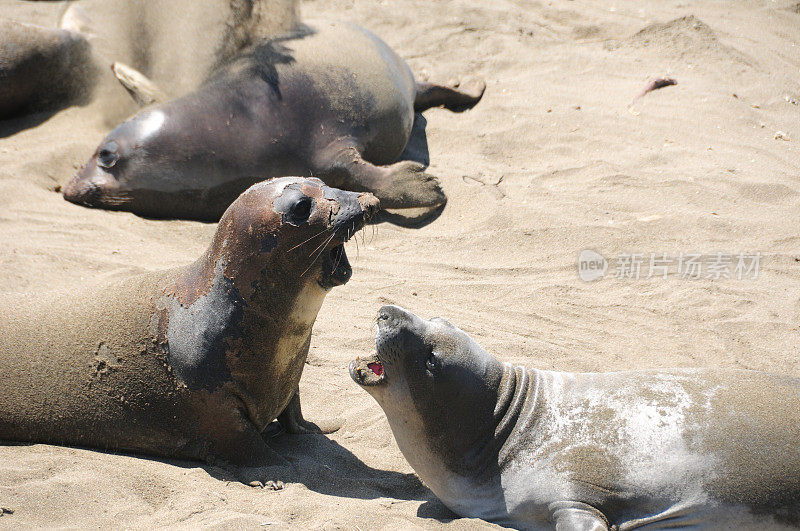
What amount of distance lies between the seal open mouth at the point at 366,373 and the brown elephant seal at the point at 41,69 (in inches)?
206

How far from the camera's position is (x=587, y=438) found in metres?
3.33

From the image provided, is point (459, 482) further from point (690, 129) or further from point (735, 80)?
point (735, 80)

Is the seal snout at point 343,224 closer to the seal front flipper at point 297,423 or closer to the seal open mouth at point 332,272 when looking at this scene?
the seal open mouth at point 332,272

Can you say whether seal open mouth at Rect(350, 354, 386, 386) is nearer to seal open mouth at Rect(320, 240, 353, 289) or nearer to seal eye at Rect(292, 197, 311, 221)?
seal open mouth at Rect(320, 240, 353, 289)

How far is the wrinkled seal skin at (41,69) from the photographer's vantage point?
7.42 meters

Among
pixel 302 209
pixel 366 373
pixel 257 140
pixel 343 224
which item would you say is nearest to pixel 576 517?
pixel 366 373

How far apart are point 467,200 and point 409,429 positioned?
3078 millimetres

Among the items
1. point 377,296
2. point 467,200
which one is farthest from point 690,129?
point 377,296

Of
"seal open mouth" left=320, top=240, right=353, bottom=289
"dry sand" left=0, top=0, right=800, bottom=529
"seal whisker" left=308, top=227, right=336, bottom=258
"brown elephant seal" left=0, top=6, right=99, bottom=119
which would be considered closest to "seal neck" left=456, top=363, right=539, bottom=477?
"dry sand" left=0, top=0, right=800, bottom=529

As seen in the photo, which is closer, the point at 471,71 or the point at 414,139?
the point at 414,139

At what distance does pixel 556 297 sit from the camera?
503 cm

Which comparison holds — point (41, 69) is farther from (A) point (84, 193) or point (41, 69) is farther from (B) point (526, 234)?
(B) point (526, 234)

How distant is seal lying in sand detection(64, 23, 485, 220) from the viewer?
609cm

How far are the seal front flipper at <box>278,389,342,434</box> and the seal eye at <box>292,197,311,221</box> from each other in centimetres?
85
